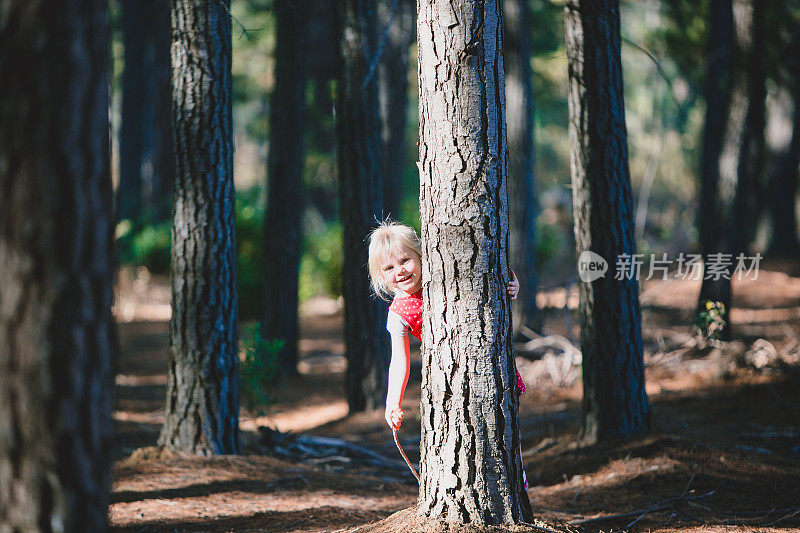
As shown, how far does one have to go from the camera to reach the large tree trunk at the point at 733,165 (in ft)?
28.7

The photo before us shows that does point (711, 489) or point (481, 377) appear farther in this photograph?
point (711, 489)

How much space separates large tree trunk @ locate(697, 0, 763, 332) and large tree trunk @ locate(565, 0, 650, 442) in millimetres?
4113

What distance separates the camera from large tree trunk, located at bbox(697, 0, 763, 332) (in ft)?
28.7

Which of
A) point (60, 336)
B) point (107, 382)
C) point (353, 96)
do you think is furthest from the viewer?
point (353, 96)

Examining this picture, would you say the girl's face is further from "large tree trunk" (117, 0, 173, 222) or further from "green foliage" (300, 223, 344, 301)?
"large tree trunk" (117, 0, 173, 222)

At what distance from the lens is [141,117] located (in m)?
21.3

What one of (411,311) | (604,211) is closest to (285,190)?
(604,211)

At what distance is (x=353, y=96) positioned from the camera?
7.06 metres

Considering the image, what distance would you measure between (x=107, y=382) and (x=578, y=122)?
407 cm

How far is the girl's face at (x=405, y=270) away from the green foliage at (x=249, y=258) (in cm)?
963

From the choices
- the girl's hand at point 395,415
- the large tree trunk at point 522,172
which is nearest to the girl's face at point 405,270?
the girl's hand at point 395,415

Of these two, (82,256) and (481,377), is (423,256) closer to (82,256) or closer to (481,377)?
(481,377)

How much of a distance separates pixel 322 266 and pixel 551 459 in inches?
401

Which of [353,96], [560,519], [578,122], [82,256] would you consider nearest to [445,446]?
[560,519]
